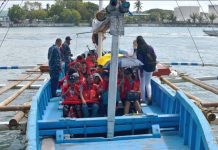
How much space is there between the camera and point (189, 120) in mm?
8102

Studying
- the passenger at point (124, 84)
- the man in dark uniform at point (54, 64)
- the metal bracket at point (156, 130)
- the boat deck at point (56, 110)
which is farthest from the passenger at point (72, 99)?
the man in dark uniform at point (54, 64)

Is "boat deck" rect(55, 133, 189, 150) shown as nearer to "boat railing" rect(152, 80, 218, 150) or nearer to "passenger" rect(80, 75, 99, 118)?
"boat railing" rect(152, 80, 218, 150)

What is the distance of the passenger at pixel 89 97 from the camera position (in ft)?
30.0

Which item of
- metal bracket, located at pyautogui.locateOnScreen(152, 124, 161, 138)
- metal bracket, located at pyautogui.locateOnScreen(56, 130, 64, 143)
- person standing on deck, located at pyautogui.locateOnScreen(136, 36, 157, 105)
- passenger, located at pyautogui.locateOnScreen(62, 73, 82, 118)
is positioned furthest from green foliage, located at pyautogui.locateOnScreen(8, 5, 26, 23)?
metal bracket, located at pyautogui.locateOnScreen(152, 124, 161, 138)

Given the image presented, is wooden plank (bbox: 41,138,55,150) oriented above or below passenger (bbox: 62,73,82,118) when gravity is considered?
below

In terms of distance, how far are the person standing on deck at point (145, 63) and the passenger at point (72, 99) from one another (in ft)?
6.80

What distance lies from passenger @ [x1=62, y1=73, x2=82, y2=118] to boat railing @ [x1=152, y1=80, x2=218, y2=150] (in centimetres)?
198

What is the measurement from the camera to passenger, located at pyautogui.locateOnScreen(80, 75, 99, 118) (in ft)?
30.0

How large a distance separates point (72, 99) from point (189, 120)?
2.50 metres

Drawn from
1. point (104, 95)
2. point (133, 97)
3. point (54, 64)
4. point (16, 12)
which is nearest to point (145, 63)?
point (133, 97)

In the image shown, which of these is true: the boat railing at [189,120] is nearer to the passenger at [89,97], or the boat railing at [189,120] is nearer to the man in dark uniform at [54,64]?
the passenger at [89,97]

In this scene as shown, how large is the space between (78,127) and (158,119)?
1.53 metres

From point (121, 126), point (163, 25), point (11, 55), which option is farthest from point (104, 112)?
point (163, 25)

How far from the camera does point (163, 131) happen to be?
864 cm
